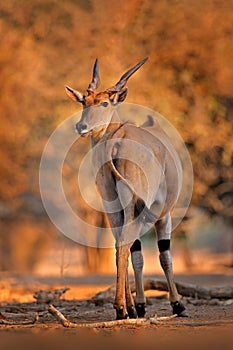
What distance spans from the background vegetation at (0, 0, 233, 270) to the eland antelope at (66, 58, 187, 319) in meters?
10.5

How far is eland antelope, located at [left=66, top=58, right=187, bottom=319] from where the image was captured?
8195 mm

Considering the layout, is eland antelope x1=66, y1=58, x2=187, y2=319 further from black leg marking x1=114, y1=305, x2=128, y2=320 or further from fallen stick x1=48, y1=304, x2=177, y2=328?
fallen stick x1=48, y1=304, x2=177, y2=328

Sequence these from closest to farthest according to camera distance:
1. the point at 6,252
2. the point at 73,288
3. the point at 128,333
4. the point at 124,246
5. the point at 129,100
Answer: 1. the point at 128,333
2. the point at 124,246
3. the point at 73,288
4. the point at 129,100
5. the point at 6,252

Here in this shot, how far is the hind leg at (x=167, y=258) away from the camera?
8.91m

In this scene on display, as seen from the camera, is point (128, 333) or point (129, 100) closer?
point (128, 333)

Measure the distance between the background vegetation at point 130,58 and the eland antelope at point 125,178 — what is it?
10.5 meters

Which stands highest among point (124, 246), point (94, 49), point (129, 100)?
point (94, 49)

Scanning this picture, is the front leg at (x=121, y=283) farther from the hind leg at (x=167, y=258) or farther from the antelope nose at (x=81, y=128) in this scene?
the antelope nose at (x=81, y=128)

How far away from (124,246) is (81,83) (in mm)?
11706

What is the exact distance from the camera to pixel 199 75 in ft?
66.8

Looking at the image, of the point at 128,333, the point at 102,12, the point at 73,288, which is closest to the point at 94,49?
the point at 102,12

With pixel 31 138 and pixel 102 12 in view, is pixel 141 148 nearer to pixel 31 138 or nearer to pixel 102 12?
pixel 102 12

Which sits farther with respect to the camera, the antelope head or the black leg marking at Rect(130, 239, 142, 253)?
the black leg marking at Rect(130, 239, 142, 253)

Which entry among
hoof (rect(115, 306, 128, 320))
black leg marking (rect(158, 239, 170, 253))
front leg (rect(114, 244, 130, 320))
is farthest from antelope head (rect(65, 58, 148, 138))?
hoof (rect(115, 306, 128, 320))
